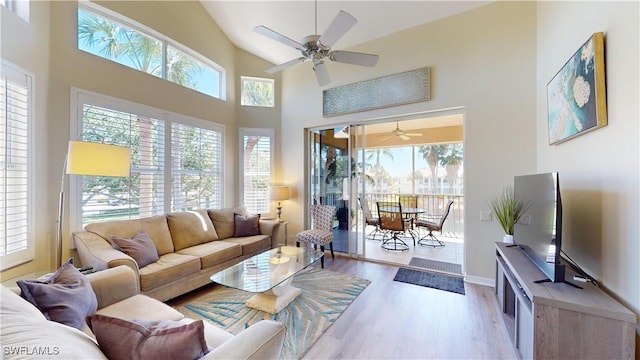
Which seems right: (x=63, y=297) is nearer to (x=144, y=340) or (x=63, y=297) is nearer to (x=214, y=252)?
(x=144, y=340)

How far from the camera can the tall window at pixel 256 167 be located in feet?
15.5

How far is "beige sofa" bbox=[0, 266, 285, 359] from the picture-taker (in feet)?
2.30

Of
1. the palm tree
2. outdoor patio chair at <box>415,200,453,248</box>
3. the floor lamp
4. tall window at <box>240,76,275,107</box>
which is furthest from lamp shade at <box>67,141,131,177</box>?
the palm tree

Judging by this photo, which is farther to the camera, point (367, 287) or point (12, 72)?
point (367, 287)

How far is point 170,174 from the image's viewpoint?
3.62 m

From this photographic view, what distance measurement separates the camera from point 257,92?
4.90 meters

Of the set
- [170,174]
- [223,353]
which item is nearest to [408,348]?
[223,353]

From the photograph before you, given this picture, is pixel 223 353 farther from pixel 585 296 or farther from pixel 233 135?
pixel 233 135

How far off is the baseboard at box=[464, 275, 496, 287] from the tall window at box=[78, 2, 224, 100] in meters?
4.89

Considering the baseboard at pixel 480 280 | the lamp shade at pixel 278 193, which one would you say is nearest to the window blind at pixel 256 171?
the lamp shade at pixel 278 193

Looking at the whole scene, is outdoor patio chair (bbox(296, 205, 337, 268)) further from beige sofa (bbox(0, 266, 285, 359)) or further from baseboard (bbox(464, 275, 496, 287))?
beige sofa (bbox(0, 266, 285, 359))

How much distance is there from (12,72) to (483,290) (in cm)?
530

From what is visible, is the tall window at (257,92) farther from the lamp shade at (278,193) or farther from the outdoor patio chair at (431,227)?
the outdoor patio chair at (431,227)

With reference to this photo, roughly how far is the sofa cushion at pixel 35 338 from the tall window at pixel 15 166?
5.94 ft
